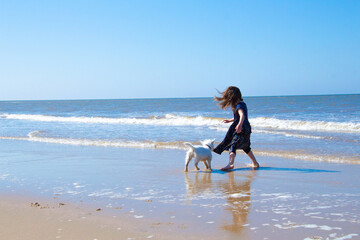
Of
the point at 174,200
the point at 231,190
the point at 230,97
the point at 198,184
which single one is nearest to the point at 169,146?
the point at 230,97

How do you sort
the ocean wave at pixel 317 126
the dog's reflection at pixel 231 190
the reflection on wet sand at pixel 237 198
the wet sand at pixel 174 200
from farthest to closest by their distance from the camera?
the ocean wave at pixel 317 126 → the dog's reflection at pixel 231 190 → the reflection on wet sand at pixel 237 198 → the wet sand at pixel 174 200

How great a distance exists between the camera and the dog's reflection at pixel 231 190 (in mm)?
4008

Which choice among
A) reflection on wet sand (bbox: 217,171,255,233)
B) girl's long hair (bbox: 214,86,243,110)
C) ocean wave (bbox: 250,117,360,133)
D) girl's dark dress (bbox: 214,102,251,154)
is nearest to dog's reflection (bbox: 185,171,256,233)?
reflection on wet sand (bbox: 217,171,255,233)

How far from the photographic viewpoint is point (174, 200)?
4906mm

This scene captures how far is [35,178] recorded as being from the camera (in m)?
6.52

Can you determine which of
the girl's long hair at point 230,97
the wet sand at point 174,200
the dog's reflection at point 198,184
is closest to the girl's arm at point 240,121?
the girl's long hair at point 230,97

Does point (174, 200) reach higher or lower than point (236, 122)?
lower

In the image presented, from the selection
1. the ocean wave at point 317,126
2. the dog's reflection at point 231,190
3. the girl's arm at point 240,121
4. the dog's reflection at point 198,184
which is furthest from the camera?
the ocean wave at point 317,126

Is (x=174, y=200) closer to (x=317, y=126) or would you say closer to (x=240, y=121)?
(x=240, y=121)

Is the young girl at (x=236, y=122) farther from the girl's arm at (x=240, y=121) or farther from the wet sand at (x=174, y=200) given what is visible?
the wet sand at (x=174, y=200)

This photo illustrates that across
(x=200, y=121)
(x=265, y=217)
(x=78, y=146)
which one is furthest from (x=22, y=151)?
(x=200, y=121)

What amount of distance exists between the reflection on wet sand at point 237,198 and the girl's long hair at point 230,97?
1.35 meters

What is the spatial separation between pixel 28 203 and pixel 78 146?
6369mm

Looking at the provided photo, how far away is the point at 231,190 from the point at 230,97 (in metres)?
2.32
